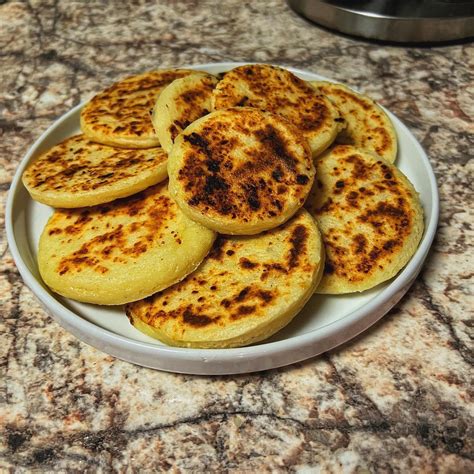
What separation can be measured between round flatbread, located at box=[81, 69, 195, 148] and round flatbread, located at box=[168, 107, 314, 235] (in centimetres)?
21

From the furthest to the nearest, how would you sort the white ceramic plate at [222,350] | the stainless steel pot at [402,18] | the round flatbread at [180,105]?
the stainless steel pot at [402,18] → the round flatbread at [180,105] → the white ceramic plate at [222,350]

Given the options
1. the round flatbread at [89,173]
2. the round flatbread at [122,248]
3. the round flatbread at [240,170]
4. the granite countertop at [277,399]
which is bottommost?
the granite countertop at [277,399]

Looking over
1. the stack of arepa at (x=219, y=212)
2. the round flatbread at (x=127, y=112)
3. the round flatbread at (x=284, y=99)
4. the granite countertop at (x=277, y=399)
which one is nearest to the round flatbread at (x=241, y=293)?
the stack of arepa at (x=219, y=212)

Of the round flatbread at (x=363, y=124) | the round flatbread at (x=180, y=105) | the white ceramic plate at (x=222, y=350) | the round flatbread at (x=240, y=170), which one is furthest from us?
the round flatbread at (x=363, y=124)

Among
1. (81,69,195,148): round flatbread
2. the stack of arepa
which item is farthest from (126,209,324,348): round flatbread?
(81,69,195,148): round flatbread

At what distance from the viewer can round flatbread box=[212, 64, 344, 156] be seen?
1607 millimetres

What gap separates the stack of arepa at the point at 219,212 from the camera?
1.33 meters

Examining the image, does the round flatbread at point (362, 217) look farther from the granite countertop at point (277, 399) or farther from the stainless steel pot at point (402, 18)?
the stainless steel pot at point (402, 18)

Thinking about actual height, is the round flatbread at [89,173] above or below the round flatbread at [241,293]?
above

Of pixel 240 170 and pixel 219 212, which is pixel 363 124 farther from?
pixel 219 212

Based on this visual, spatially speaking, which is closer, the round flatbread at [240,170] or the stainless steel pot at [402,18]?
the round flatbread at [240,170]

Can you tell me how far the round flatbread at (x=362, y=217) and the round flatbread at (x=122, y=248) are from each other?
1.04ft

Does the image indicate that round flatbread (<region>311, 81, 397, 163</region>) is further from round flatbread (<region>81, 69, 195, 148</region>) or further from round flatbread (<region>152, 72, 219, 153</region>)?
round flatbread (<region>81, 69, 195, 148</region>)

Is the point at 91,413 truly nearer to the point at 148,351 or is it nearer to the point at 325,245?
the point at 148,351
